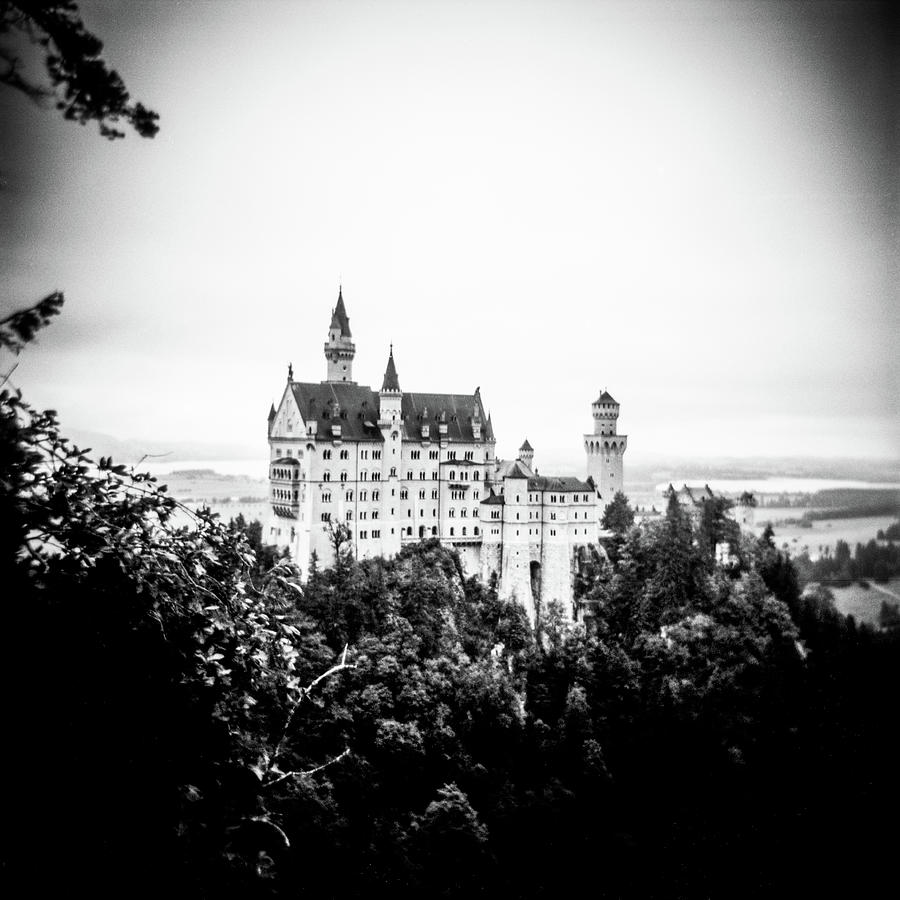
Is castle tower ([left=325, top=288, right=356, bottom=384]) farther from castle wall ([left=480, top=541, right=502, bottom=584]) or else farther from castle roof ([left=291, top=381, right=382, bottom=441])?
castle wall ([left=480, top=541, right=502, bottom=584])

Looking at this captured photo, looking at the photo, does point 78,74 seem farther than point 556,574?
No

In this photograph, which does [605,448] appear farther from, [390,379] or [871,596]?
[871,596]

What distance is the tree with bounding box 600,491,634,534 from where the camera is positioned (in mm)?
38562

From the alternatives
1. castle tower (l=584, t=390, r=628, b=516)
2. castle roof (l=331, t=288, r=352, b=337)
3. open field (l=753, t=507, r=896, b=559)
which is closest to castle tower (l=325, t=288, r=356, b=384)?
castle roof (l=331, t=288, r=352, b=337)

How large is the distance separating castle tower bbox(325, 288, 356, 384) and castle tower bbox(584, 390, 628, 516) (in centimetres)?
1253

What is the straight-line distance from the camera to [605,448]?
40.3 meters

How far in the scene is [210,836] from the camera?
5738mm

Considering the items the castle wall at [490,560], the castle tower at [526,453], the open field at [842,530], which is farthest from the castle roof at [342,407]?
the open field at [842,530]

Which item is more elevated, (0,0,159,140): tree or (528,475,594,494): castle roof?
(0,0,159,140): tree

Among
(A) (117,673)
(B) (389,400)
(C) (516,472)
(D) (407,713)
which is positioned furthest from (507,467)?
(A) (117,673)

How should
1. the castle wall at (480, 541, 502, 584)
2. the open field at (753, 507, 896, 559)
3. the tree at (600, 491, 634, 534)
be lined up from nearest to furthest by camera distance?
the open field at (753, 507, 896, 559) → the castle wall at (480, 541, 502, 584) → the tree at (600, 491, 634, 534)

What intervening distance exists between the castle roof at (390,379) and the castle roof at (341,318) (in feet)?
9.89

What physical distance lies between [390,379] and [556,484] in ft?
26.8

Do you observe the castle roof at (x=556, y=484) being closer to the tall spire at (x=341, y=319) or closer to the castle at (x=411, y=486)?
the castle at (x=411, y=486)
